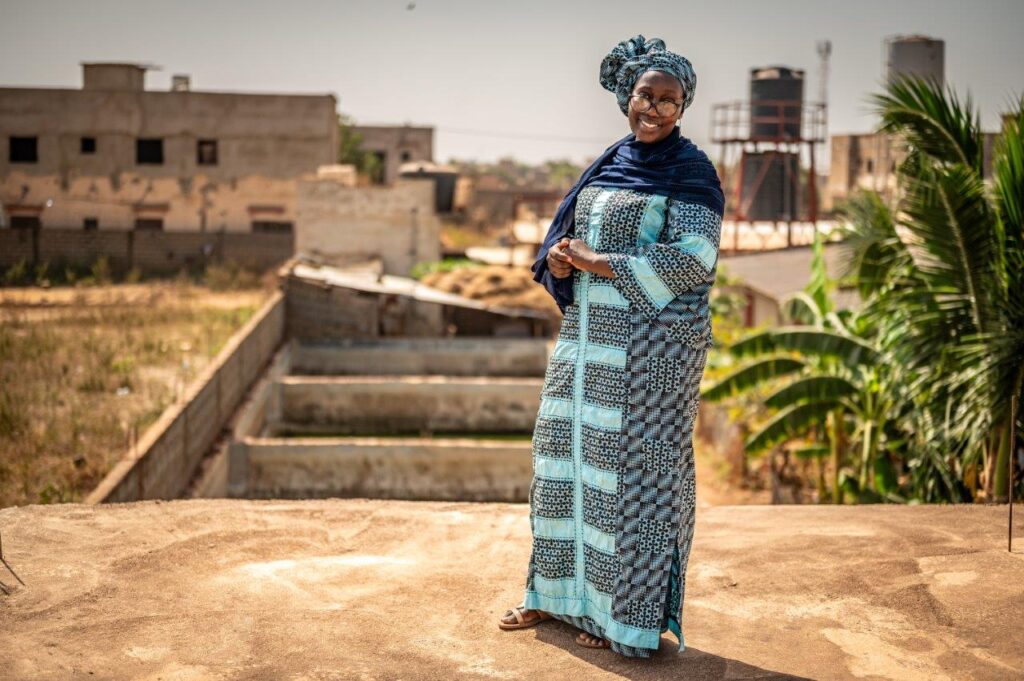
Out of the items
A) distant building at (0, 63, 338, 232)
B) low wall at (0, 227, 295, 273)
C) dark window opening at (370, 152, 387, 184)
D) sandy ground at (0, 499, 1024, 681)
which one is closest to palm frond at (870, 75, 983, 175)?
sandy ground at (0, 499, 1024, 681)

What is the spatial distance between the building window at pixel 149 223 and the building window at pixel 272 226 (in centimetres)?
243

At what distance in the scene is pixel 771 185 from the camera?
992 inches

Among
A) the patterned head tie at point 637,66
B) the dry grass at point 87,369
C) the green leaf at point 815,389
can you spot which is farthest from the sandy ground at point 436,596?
the green leaf at point 815,389

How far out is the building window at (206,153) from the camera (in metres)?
30.6

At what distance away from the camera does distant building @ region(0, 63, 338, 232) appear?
30031 millimetres

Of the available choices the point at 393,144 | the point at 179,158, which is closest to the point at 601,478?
the point at 179,158

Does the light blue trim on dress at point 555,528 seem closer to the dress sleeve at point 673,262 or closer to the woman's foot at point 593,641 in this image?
the woman's foot at point 593,641

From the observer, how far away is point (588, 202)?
4.00m

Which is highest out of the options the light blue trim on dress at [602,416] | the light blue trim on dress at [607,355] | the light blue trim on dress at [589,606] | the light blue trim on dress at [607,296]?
the light blue trim on dress at [607,296]

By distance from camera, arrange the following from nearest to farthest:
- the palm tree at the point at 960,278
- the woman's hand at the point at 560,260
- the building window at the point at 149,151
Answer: the woman's hand at the point at 560,260 → the palm tree at the point at 960,278 → the building window at the point at 149,151

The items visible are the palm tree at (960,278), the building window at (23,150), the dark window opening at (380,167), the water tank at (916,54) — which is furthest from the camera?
the dark window opening at (380,167)

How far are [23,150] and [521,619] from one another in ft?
94.9

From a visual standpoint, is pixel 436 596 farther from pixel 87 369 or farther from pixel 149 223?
pixel 149 223

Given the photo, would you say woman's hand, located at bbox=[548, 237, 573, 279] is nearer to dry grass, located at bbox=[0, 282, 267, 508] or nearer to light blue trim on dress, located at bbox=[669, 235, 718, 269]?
light blue trim on dress, located at bbox=[669, 235, 718, 269]
